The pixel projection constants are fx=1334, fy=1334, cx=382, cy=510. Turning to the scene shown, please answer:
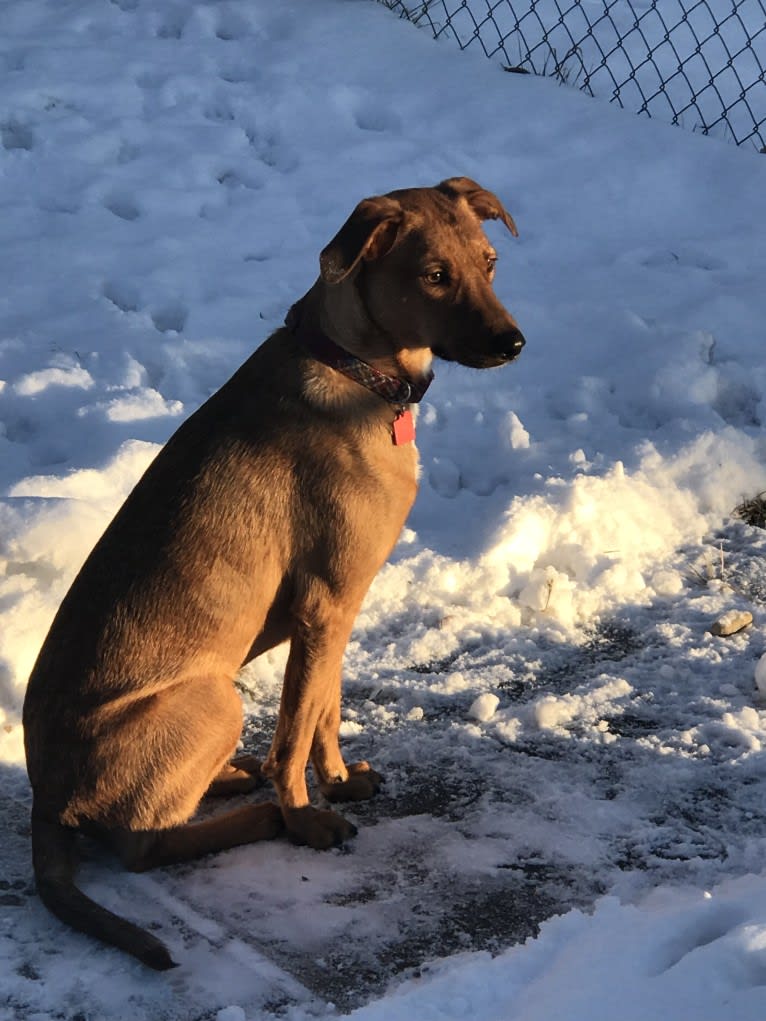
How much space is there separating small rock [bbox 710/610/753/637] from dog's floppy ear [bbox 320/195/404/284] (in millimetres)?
1810

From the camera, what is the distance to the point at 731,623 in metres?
4.32

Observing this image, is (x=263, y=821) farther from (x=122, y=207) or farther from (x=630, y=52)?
(x=630, y=52)

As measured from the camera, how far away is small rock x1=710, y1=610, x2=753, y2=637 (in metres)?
4.32

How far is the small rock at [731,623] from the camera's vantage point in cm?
432

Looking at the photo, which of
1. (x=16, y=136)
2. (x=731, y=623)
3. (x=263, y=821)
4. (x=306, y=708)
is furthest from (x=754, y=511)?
(x=16, y=136)

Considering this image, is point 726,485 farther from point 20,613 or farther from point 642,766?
point 20,613

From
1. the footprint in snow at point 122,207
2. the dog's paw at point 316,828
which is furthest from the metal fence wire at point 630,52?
the dog's paw at point 316,828

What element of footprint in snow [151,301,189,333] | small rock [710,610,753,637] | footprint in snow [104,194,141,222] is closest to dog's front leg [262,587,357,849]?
small rock [710,610,753,637]

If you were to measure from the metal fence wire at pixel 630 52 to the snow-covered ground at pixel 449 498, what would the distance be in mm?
441

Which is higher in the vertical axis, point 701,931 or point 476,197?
point 476,197

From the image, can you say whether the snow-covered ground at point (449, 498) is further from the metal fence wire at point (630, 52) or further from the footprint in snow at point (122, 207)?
the metal fence wire at point (630, 52)

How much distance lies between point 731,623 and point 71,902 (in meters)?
2.33

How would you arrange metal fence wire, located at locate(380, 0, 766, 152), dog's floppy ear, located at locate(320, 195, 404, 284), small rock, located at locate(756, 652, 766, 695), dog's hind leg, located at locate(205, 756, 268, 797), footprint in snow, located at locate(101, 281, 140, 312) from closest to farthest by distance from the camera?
dog's floppy ear, located at locate(320, 195, 404, 284), dog's hind leg, located at locate(205, 756, 268, 797), small rock, located at locate(756, 652, 766, 695), footprint in snow, located at locate(101, 281, 140, 312), metal fence wire, located at locate(380, 0, 766, 152)

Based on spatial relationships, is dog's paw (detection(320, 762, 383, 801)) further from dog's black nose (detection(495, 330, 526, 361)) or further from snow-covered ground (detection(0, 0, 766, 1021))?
dog's black nose (detection(495, 330, 526, 361))
